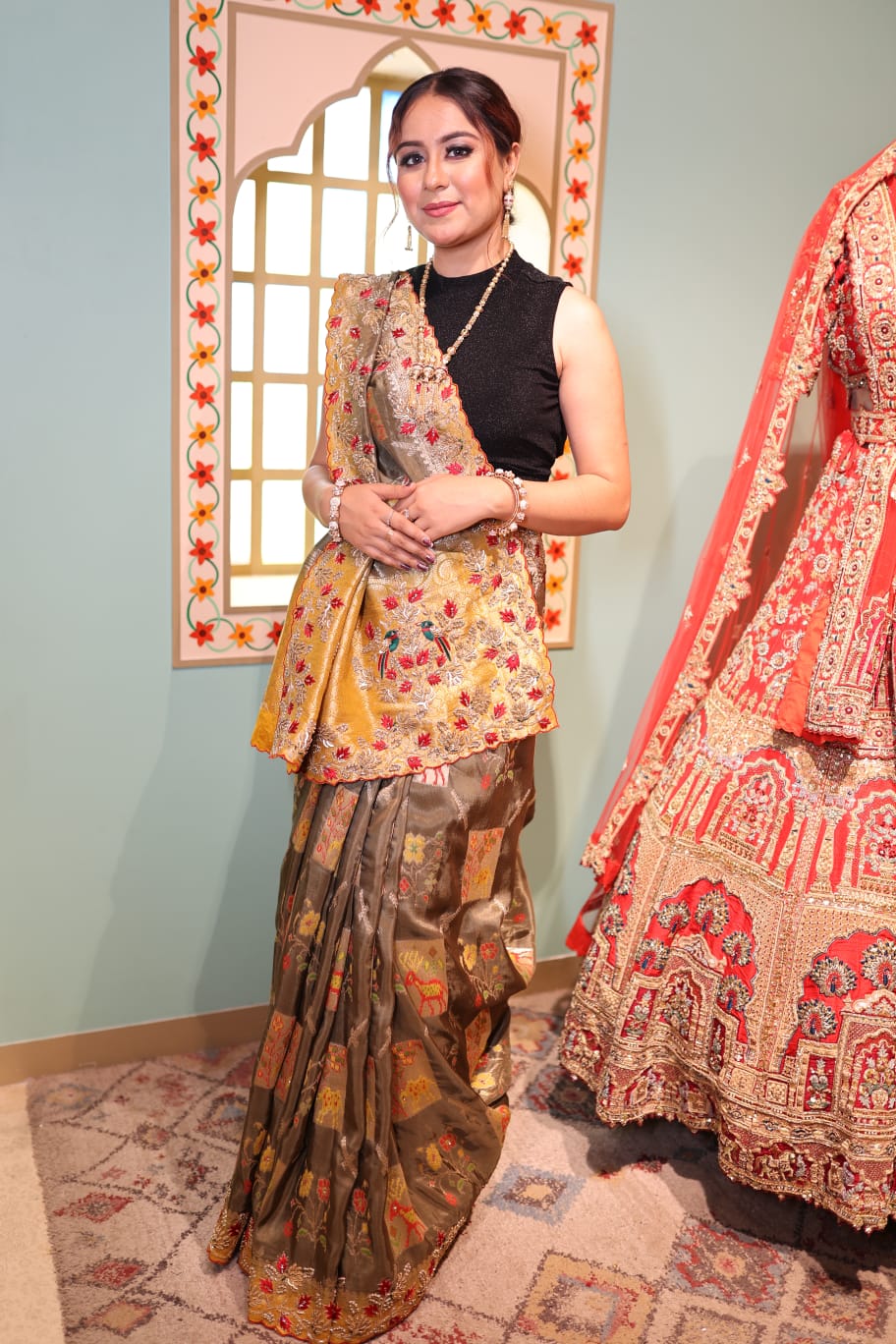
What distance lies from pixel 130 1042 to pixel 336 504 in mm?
1245

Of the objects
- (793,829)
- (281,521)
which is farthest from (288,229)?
(793,829)

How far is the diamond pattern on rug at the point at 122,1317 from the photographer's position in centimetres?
175

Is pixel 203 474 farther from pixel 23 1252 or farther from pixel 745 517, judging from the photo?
pixel 23 1252

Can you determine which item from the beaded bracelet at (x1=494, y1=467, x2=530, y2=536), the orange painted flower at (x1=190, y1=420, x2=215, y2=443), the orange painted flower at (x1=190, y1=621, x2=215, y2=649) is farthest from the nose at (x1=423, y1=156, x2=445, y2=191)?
the orange painted flower at (x1=190, y1=621, x2=215, y2=649)

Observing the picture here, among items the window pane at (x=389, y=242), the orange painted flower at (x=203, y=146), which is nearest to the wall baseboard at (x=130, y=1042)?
the window pane at (x=389, y=242)

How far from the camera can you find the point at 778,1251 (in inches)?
78.4

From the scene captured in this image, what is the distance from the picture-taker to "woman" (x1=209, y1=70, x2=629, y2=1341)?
173 centimetres

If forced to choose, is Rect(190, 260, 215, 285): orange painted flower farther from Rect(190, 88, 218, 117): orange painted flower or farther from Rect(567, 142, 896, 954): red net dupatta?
Rect(567, 142, 896, 954): red net dupatta

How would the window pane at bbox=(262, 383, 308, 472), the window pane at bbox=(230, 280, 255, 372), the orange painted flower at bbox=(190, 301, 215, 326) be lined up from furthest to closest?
the window pane at bbox=(262, 383, 308, 472)
the window pane at bbox=(230, 280, 255, 372)
the orange painted flower at bbox=(190, 301, 215, 326)

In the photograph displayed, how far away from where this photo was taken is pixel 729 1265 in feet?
6.41

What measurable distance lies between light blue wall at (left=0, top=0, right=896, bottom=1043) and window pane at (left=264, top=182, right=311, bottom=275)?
9.4 inches

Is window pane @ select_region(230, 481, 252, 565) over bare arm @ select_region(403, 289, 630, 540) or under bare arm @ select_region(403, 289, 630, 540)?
under

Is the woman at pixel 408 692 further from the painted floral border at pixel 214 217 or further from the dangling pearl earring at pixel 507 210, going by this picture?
the painted floral border at pixel 214 217

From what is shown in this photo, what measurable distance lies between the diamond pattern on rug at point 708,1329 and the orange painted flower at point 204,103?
205 cm
